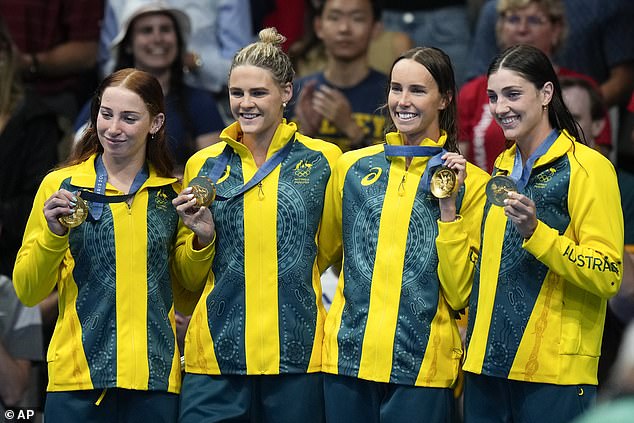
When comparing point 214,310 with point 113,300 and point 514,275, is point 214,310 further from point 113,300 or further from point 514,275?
point 514,275

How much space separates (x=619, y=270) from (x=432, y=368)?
33.7 inches

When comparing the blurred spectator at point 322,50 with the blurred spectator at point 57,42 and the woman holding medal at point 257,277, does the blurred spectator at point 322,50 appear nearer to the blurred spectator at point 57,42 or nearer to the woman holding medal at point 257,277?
the blurred spectator at point 57,42

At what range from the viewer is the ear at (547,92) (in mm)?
5977

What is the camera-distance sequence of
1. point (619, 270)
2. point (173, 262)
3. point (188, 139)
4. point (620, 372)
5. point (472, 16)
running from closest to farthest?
point (620, 372), point (619, 270), point (173, 262), point (188, 139), point (472, 16)

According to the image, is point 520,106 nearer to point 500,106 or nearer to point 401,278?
point 500,106

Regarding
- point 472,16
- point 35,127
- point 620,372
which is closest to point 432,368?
point 620,372

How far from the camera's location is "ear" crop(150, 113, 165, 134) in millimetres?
6219

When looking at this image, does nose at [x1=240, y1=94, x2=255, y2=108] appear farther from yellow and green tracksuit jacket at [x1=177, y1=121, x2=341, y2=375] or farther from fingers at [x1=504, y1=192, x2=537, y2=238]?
fingers at [x1=504, y1=192, x2=537, y2=238]

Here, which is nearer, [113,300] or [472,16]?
[113,300]

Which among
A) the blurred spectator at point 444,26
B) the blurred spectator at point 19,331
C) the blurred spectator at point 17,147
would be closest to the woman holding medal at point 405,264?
the blurred spectator at point 19,331

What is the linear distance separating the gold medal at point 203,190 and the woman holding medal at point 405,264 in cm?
58

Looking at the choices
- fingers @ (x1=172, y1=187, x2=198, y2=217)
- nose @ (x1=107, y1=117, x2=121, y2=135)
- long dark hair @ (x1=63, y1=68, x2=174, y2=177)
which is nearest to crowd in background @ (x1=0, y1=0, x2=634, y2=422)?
long dark hair @ (x1=63, y1=68, x2=174, y2=177)

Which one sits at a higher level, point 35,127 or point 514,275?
point 35,127

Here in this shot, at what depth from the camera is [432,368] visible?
5.93m
